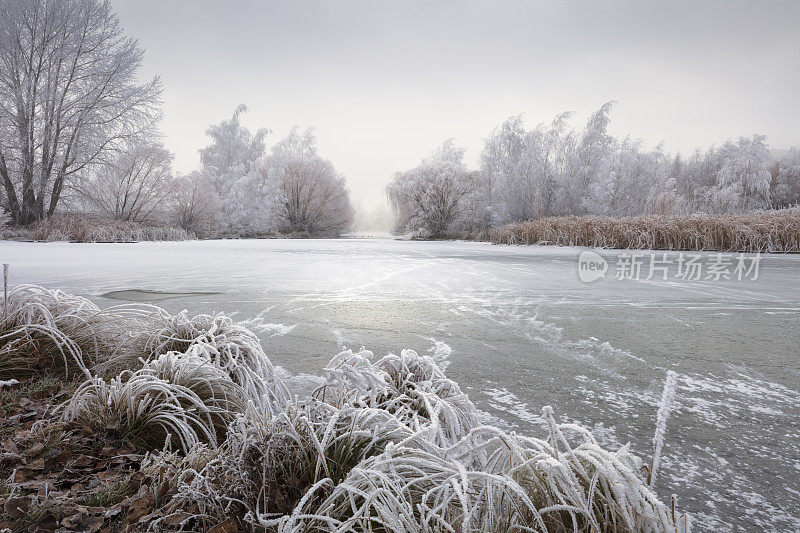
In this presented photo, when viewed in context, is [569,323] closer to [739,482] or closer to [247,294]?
[739,482]

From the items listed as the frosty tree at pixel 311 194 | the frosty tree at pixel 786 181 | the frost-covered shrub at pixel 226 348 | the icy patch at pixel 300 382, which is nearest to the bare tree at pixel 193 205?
the frosty tree at pixel 311 194

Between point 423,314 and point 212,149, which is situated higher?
point 212,149

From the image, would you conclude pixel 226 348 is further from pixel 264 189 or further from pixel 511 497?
pixel 264 189

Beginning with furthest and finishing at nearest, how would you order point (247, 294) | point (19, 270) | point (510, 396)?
point (19, 270) → point (247, 294) → point (510, 396)

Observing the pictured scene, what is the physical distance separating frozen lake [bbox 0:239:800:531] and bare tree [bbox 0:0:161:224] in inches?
500

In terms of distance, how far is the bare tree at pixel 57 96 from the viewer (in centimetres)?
1705

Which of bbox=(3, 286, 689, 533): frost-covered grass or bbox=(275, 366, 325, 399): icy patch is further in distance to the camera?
bbox=(275, 366, 325, 399): icy patch

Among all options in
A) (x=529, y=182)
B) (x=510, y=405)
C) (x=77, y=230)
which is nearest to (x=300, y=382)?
(x=510, y=405)

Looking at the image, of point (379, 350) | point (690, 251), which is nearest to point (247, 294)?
point (379, 350)

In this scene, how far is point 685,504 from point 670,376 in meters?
1.42

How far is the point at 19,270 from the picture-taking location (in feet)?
22.1

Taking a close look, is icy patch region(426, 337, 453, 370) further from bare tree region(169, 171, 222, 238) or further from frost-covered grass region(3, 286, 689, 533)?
bare tree region(169, 171, 222, 238)

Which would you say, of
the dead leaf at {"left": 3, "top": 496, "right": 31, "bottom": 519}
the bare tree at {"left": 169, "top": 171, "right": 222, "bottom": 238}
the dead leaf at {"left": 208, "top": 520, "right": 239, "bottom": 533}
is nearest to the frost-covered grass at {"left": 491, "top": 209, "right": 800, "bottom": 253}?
the dead leaf at {"left": 208, "top": 520, "right": 239, "bottom": 533}

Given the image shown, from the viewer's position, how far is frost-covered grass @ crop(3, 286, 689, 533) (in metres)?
0.98
